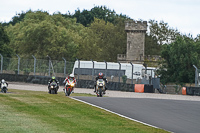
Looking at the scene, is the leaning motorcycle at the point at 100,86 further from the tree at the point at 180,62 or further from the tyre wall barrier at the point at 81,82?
the tree at the point at 180,62

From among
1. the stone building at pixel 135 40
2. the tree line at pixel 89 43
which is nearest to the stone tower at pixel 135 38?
the stone building at pixel 135 40

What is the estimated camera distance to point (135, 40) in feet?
320

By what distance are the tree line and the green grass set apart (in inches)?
1725

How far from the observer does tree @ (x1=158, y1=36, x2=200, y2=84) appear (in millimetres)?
60344

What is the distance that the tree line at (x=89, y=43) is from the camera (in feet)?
203

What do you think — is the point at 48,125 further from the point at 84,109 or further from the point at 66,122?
Result: the point at 84,109

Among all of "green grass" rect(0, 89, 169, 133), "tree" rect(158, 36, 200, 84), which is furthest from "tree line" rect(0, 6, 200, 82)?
"green grass" rect(0, 89, 169, 133)

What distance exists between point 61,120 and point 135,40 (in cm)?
8451

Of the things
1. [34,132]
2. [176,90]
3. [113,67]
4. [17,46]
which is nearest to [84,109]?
[34,132]

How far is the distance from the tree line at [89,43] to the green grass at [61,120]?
144ft

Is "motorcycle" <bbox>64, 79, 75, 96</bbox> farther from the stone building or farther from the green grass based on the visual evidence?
the stone building

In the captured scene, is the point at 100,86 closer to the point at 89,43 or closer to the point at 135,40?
the point at 135,40

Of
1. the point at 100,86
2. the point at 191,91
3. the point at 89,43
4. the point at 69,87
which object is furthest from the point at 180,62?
the point at 89,43

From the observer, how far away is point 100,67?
57469 mm
